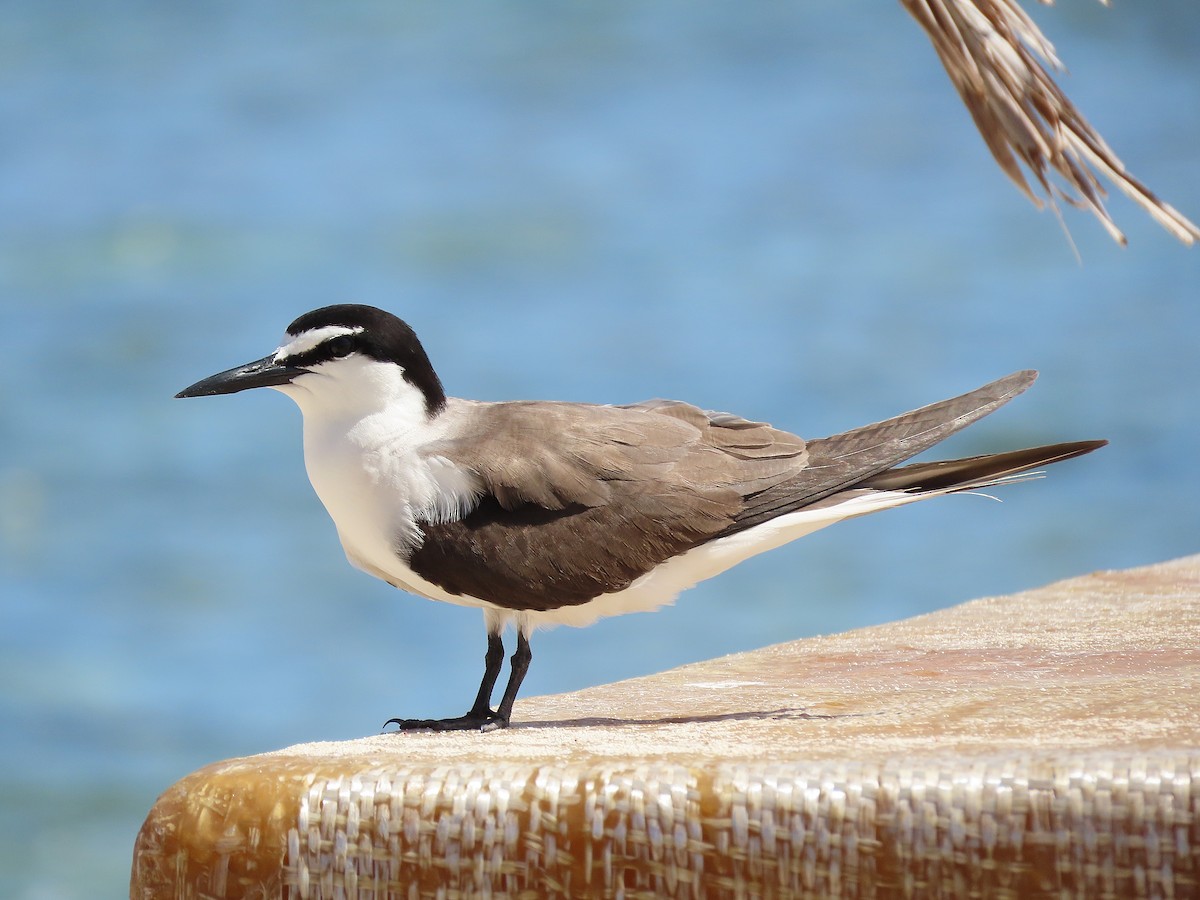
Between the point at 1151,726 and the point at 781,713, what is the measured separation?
1.88 ft

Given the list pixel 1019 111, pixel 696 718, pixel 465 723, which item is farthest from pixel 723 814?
pixel 1019 111

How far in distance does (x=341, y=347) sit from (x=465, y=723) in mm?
659

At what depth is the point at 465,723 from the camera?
2326 millimetres

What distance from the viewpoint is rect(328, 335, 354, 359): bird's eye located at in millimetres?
2425

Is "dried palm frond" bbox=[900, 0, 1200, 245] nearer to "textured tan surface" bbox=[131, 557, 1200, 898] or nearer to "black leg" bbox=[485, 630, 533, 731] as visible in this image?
"textured tan surface" bbox=[131, 557, 1200, 898]

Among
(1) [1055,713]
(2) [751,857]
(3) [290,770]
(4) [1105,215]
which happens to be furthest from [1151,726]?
(3) [290,770]

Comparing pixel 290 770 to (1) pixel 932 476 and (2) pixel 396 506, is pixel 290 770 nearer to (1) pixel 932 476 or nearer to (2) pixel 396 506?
(2) pixel 396 506

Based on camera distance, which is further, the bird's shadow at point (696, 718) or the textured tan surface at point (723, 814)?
the bird's shadow at point (696, 718)

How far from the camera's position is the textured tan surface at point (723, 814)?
4.44ft

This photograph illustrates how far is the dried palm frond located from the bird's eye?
3.45 feet

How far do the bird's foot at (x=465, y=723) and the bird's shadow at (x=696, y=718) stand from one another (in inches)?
2.3

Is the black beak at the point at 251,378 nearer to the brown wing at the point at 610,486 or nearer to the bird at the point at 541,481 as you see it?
the bird at the point at 541,481

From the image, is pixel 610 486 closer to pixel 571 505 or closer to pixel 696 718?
pixel 571 505

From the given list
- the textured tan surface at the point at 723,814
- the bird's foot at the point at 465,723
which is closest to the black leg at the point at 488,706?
the bird's foot at the point at 465,723
